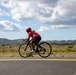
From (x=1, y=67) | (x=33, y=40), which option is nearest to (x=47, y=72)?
(x=1, y=67)

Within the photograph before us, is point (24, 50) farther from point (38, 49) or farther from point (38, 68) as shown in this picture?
point (38, 68)

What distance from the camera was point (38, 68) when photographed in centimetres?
1220

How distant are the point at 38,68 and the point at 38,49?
182 inches

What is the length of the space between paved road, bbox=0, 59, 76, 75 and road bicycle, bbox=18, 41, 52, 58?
2.89 metres

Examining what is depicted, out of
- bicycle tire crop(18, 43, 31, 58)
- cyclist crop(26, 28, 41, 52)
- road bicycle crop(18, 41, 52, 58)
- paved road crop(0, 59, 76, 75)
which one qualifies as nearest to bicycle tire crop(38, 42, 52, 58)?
road bicycle crop(18, 41, 52, 58)

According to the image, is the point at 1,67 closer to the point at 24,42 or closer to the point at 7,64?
the point at 7,64

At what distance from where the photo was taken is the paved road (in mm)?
11250

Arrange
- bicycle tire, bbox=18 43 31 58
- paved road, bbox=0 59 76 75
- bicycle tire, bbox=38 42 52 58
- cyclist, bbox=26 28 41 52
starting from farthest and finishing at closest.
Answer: bicycle tire, bbox=18 43 31 58
bicycle tire, bbox=38 42 52 58
cyclist, bbox=26 28 41 52
paved road, bbox=0 59 76 75

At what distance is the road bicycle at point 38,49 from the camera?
1677 cm

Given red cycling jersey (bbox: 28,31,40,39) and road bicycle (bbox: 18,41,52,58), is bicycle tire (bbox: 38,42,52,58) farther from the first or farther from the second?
red cycling jersey (bbox: 28,31,40,39)

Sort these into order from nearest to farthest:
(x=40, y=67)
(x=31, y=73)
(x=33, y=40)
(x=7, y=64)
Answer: (x=31, y=73) → (x=40, y=67) → (x=7, y=64) → (x=33, y=40)

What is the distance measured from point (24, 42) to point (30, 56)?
86 centimetres

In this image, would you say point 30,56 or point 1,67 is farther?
point 30,56

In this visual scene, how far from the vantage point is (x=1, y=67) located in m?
12.7
